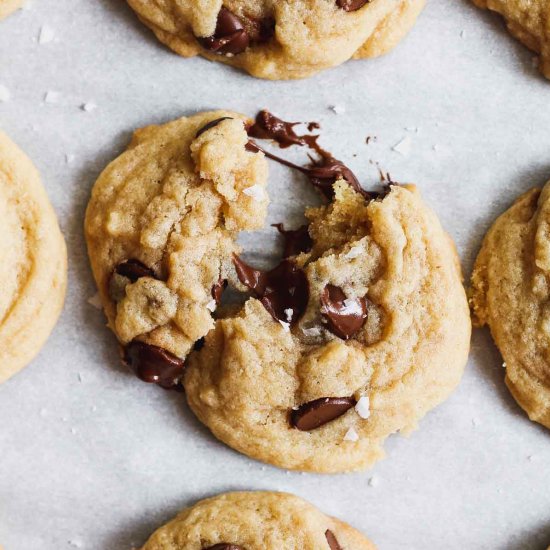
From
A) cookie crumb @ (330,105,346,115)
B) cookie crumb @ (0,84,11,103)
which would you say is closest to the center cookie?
cookie crumb @ (330,105,346,115)

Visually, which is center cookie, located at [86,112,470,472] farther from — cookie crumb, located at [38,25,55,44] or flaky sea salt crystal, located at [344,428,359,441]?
cookie crumb, located at [38,25,55,44]

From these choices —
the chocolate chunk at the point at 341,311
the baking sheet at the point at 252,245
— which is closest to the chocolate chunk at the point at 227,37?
the baking sheet at the point at 252,245

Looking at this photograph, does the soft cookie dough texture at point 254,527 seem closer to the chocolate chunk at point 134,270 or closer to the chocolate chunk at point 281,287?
the chocolate chunk at point 281,287

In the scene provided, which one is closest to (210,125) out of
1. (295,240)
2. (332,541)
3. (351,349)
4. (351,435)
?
(295,240)

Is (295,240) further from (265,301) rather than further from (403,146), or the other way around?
(403,146)

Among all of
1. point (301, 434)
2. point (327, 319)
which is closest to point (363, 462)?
point (301, 434)
